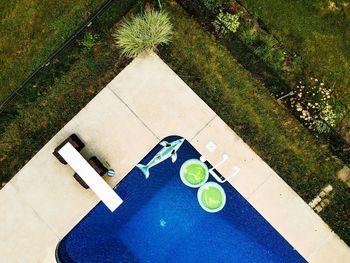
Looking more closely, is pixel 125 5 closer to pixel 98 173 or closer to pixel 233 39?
pixel 233 39

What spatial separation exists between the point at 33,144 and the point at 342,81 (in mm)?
9285

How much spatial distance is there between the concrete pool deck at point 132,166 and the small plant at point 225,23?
6.23ft

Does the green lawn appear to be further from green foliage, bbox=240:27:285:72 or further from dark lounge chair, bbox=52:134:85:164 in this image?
green foliage, bbox=240:27:285:72

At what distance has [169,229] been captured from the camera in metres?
14.8

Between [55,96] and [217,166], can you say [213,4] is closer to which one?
[217,166]

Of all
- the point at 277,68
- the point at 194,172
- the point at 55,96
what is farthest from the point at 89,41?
the point at 277,68

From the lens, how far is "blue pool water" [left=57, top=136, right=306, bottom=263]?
579 inches

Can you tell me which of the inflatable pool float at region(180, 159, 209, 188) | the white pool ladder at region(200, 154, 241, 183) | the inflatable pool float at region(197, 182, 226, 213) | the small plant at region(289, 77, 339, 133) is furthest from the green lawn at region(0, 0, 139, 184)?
the small plant at region(289, 77, 339, 133)

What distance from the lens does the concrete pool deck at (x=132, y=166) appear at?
14.6 metres

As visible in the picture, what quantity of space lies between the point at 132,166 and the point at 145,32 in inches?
154

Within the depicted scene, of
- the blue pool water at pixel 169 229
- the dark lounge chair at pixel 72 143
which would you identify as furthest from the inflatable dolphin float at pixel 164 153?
the dark lounge chair at pixel 72 143

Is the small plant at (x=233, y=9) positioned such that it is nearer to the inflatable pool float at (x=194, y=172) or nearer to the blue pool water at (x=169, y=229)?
the blue pool water at (x=169, y=229)

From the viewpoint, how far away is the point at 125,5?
48.7 feet

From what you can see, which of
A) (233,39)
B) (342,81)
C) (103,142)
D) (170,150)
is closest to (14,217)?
(103,142)
